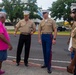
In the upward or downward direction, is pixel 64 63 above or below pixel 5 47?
below

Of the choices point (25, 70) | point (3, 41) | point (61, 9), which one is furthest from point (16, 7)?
point (3, 41)

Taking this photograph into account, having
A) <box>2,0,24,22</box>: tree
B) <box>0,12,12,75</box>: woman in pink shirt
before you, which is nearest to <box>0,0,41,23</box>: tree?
<box>2,0,24,22</box>: tree

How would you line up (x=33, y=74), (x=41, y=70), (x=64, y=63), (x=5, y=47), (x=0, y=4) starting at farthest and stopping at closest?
(x=0, y=4) < (x=64, y=63) < (x=41, y=70) < (x=33, y=74) < (x=5, y=47)

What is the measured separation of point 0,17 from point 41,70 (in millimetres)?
2080

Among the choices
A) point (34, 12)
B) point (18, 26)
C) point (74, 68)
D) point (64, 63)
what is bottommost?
point (34, 12)

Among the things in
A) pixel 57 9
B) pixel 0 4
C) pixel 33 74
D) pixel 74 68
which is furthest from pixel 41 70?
pixel 0 4

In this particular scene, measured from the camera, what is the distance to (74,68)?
5961mm

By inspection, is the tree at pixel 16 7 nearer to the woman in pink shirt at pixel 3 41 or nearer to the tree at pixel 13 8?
the tree at pixel 13 8

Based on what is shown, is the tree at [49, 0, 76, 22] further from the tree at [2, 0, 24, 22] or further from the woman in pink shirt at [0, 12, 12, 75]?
the woman in pink shirt at [0, 12, 12, 75]

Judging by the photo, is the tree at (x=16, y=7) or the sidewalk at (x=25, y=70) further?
the tree at (x=16, y=7)

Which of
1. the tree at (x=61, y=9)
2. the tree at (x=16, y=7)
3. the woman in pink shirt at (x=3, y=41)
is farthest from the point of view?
the tree at (x=16, y=7)

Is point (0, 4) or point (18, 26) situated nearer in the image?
point (18, 26)

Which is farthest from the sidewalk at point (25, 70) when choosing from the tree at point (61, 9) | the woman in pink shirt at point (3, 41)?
the tree at point (61, 9)

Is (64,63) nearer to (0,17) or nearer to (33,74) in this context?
(33,74)
